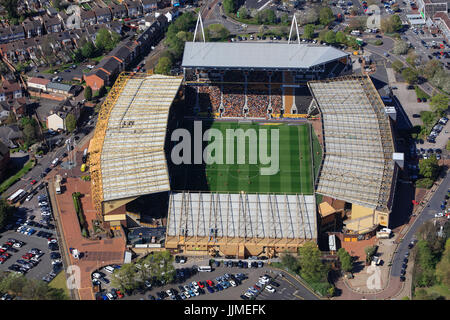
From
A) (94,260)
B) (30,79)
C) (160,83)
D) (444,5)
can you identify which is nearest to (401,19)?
(444,5)

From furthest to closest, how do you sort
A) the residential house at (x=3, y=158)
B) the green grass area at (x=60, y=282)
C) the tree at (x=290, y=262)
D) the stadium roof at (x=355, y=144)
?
the residential house at (x=3, y=158) → the stadium roof at (x=355, y=144) → the tree at (x=290, y=262) → the green grass area at (x=60, y=282)

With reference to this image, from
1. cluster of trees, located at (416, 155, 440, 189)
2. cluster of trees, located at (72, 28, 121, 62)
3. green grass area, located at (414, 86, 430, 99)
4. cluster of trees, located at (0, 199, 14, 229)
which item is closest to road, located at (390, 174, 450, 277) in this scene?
cluster of trees, located at (416, 155, 440, 189)

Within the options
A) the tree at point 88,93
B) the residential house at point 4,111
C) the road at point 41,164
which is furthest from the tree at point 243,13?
the residential house at point 4,111

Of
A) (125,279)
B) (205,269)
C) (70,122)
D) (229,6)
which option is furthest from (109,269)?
(229,6)

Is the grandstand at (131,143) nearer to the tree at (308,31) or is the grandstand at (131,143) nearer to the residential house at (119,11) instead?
the tree at (308,31)

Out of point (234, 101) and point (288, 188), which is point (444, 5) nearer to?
point (234, 101)

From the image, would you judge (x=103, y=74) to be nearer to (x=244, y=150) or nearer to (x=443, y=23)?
(x=244, y=150)

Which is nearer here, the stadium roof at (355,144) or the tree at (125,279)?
the tree at (125,279)
